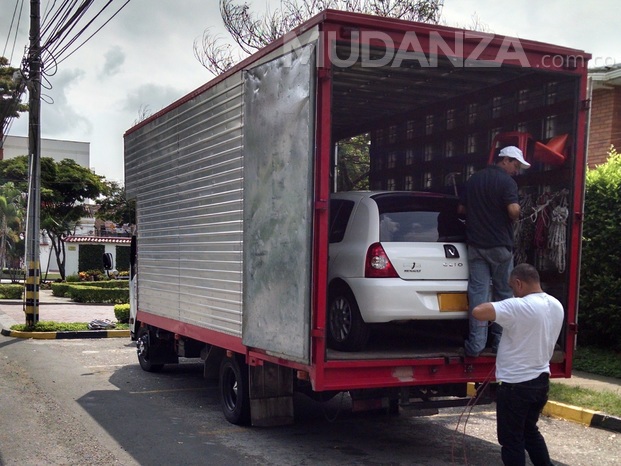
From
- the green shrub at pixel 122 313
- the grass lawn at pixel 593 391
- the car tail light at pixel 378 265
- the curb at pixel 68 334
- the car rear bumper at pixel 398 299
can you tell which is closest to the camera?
the car rear bumper at pixel 398 299

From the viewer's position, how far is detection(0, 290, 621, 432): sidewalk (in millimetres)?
7402

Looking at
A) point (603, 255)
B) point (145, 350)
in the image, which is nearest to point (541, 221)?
point (603, 255)

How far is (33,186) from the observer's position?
1582cm

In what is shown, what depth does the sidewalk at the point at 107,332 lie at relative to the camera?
7402mm

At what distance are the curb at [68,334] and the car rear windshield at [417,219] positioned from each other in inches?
422

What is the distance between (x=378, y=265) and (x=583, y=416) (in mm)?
3207

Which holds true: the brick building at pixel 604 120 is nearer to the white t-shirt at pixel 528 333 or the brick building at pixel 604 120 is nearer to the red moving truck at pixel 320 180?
the red moving truck at pixel 320 180

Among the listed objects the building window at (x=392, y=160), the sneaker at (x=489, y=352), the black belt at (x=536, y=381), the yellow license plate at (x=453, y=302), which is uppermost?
the building window at (x=392, y=160)

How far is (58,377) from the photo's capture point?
10141mm

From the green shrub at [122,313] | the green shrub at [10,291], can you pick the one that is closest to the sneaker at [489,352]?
the green shrub at [122,313]

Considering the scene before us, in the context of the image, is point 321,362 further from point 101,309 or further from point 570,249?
→ point 101,309

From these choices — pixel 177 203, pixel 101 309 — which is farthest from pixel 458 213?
pixel 101 309

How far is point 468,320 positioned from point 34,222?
477 inches

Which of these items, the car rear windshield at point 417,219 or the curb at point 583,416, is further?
the curb at point 583,416
